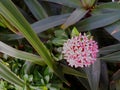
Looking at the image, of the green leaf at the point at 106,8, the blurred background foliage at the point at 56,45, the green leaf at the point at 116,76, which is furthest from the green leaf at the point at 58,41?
the green leaf at the point at 116,76

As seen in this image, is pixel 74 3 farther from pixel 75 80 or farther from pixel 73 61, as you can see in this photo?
pixel 75 80

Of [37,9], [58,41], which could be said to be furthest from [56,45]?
[37,9]

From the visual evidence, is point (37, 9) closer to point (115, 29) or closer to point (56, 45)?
point (56, 45)

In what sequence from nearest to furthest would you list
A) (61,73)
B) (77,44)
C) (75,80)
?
(77,44) < (61,73) < (75,80)

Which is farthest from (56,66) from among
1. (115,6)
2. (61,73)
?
(115,6)

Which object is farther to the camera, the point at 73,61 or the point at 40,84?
the point at 40,84

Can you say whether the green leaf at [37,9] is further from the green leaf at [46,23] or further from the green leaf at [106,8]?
the green leaf at [106,8]
